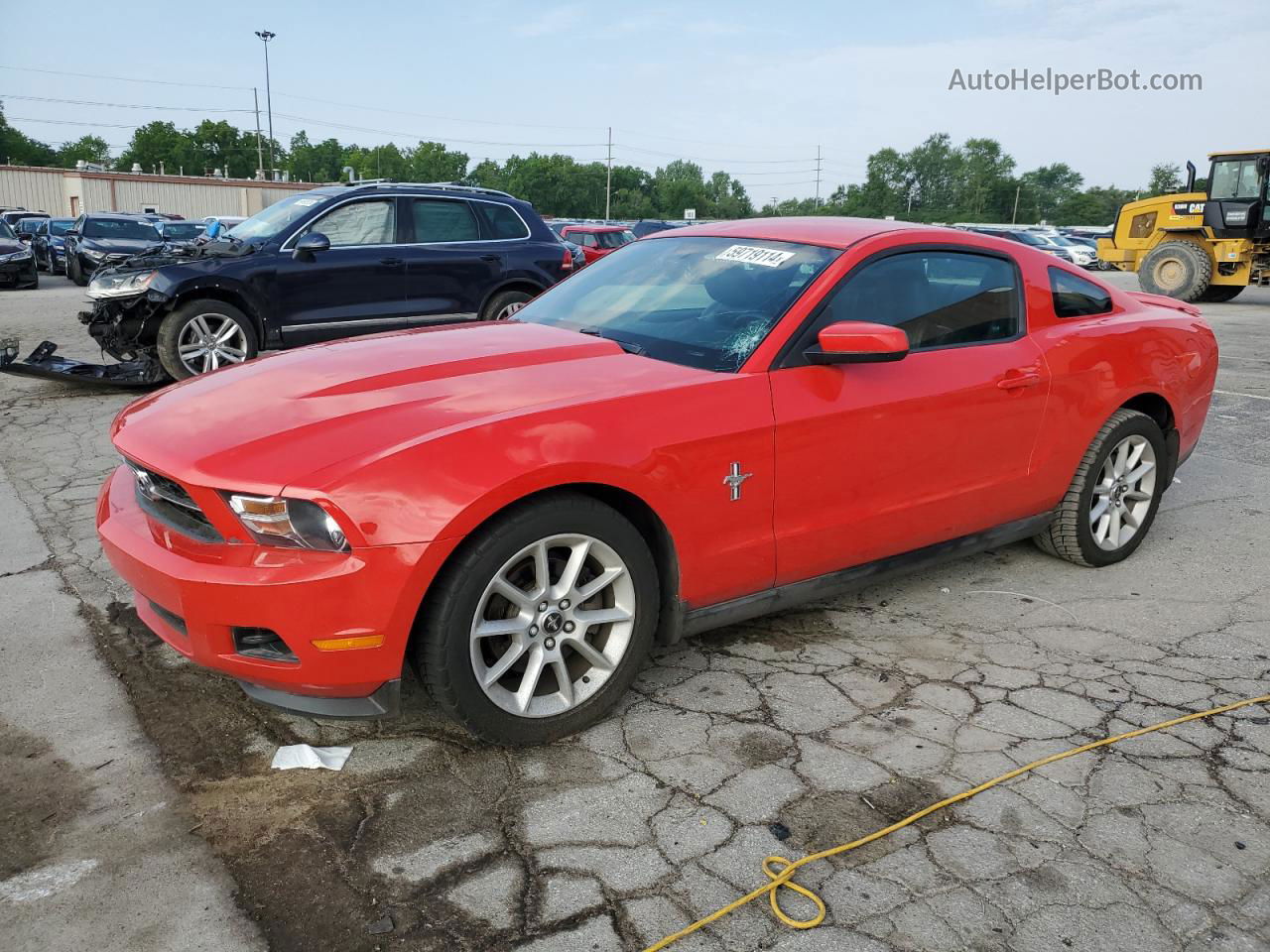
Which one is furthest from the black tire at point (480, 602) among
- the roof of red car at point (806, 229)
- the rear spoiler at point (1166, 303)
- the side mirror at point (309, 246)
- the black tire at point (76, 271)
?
the black tire at point (76, 271)

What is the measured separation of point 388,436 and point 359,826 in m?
1.03

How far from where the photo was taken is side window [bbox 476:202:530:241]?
9555 mm

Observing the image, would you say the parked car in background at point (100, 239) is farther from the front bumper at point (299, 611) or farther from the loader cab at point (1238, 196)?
the front bumper at point (299, 611)

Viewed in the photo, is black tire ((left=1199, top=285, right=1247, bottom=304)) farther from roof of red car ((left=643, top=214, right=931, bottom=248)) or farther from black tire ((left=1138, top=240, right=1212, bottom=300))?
roof of red car ((left=643, top=214, right=931, bottom=248))

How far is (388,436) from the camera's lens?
2.72 meters

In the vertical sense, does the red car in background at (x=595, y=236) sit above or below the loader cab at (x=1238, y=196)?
below

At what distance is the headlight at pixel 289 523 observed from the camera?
259 centimetres

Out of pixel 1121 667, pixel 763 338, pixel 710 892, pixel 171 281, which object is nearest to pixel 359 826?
pixel 710 892

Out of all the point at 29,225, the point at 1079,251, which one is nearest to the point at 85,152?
the point at 29,225

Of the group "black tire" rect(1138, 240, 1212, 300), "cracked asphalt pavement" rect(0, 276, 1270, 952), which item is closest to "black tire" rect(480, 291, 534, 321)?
"cracked asphalt pavement" rect(0, 276, 1270, 952)

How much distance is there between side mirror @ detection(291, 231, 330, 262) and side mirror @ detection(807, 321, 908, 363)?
6.20 meters

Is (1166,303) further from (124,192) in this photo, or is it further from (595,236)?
(124,192)

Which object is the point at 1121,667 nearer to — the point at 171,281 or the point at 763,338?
the point at 763,338

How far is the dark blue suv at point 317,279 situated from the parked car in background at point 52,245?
19398 millimetres
